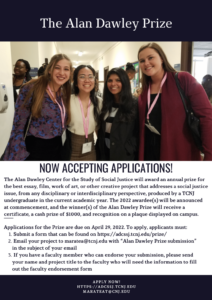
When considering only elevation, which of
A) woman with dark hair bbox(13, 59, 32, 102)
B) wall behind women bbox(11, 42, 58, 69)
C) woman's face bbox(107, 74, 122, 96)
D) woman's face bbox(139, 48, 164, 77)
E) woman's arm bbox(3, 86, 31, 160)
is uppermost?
wall behind women bbox(11, 42, 58, 69)

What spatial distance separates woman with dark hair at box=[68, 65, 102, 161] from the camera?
65.1 inches

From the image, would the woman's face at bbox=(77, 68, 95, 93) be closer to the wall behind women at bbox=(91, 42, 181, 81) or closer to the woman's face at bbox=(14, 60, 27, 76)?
the wall behind women at bbox=(91, 42, 181, 81)

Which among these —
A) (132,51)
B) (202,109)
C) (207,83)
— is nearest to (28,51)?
(132,51)

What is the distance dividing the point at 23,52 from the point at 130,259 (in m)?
3.71

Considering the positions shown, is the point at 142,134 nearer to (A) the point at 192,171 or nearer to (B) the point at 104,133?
(B) the point at 104,133

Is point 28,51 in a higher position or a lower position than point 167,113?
higher

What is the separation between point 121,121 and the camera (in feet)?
5.23

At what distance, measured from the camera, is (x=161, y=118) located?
139cm

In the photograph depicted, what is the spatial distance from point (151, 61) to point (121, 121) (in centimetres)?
45

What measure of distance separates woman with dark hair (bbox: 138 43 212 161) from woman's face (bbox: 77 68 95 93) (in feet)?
1.35

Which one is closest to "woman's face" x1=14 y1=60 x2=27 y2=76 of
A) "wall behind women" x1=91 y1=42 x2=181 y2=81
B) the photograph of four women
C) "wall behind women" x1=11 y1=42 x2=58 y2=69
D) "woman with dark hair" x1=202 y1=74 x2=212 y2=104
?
"wall behind women" x1=11 y1=42 x2=58 y2=69

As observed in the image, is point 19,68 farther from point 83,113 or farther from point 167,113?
point 167,113

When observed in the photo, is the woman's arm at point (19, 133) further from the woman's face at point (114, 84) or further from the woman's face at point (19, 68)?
the woman's face at point (19, 68)
